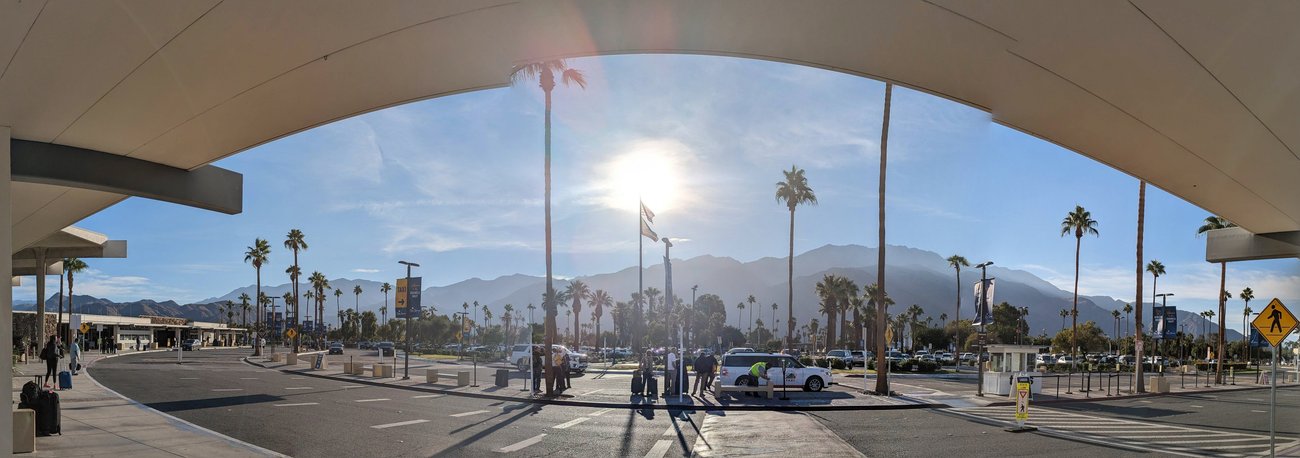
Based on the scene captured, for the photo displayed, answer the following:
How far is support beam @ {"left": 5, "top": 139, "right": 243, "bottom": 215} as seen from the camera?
9211mm

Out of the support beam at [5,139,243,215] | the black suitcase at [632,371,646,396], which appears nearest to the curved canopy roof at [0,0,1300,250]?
the support beam at [5,139,243,215]

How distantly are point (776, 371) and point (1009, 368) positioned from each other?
9.52 metres

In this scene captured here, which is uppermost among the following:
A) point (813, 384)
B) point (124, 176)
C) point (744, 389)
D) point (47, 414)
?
point (124, 176)

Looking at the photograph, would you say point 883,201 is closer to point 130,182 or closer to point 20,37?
point 130,182

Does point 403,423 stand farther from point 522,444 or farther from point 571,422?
point 522,444

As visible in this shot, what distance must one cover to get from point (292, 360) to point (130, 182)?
38.4 m

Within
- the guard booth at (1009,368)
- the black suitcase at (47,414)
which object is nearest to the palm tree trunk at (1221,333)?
the guard booth at (1009,368)

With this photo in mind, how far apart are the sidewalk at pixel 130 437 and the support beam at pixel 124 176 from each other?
13.6ft

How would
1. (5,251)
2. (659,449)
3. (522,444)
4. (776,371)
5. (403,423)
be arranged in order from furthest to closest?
(776,371), (403,423), (522,444), (659,449), (5,251)

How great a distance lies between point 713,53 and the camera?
6492 mm

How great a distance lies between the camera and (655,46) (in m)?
6.38

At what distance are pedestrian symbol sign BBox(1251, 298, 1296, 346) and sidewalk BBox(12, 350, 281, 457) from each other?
19427 millimetres

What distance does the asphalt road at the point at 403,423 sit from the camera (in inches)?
551

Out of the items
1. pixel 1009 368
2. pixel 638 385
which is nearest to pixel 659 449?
pixel 638 385
